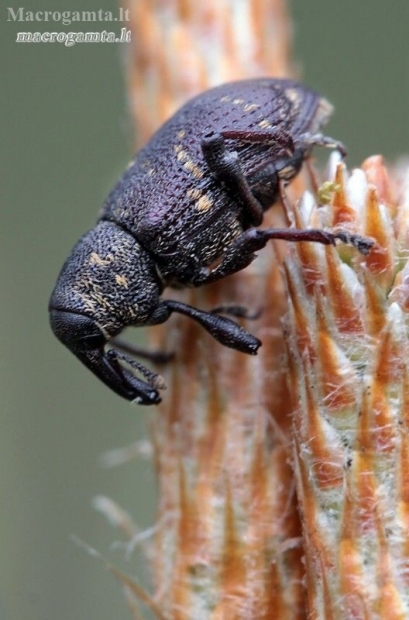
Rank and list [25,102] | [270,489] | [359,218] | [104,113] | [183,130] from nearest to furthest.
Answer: [359,218], [270,489], [183,130], [25,102], [104,113]

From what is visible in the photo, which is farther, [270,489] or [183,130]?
[183,130]

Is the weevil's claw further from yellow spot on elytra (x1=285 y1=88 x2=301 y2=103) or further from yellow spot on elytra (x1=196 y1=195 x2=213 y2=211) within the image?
yellow spot on elytra (x1=285 y1=88 x2=301 y2=103)

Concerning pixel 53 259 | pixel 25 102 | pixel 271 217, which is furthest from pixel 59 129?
pixel 271 217

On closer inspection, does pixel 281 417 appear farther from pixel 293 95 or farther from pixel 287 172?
pixel 293 95

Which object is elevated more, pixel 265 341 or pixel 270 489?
pixel 265 341

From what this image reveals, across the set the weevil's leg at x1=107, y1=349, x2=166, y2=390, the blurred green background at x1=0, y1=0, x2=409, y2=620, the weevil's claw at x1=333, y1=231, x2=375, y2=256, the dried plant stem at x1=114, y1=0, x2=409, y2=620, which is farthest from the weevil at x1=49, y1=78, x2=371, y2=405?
the blurred green background at x1=0, y1=0, x2=409, y2=620

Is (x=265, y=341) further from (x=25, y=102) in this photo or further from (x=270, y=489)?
(x=25, y=102)

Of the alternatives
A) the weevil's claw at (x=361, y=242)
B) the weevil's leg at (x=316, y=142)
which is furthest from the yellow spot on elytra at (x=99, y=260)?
the weevil's claw at (x=361, y=242)
